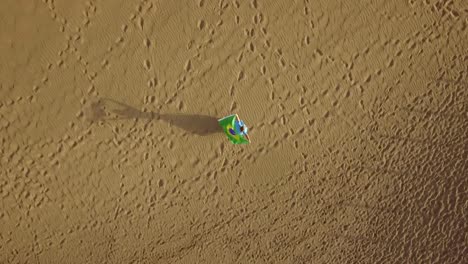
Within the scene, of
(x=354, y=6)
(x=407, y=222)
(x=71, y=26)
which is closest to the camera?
(x=71, y=26)

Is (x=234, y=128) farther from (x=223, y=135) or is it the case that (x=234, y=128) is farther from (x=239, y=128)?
(x=223, y=135)

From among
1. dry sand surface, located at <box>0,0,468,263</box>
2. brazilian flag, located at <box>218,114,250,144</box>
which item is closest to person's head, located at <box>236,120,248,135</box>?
brazilian flag, located at <box>218,114,250,144</box>

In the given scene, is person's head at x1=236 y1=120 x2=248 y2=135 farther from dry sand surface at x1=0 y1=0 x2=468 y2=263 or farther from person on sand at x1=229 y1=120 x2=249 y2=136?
dry sand surface at x1=0 y1=0 x2=468 y2=263

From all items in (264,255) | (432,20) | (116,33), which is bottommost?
(264,255)

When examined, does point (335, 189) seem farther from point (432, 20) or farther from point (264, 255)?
point (432, 20)

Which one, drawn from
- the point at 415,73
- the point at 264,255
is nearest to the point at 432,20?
the point at 415,73

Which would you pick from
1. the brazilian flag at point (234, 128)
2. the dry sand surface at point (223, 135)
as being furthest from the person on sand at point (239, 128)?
the dry sand surface at point (223, 135)

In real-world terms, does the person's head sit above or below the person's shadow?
below
